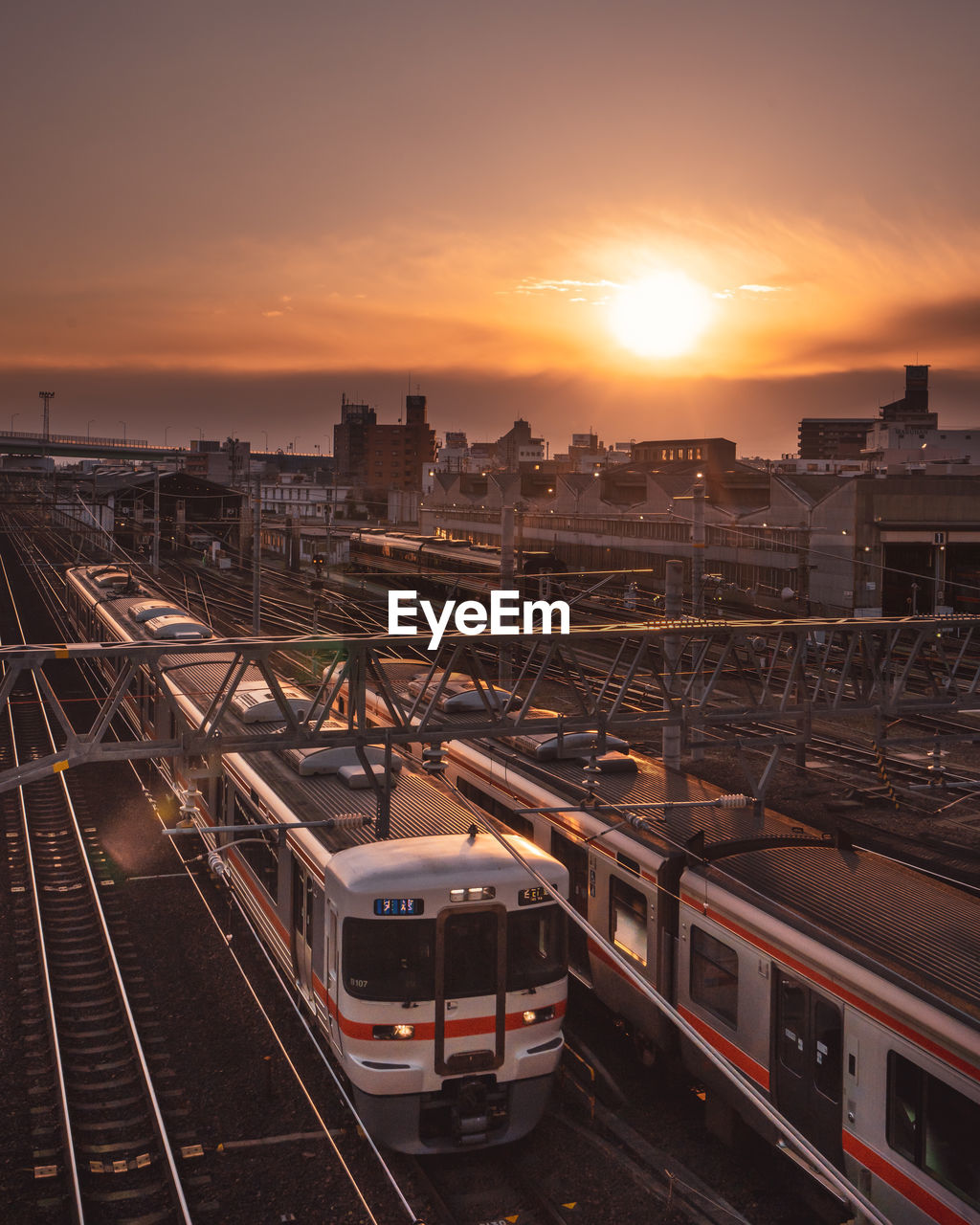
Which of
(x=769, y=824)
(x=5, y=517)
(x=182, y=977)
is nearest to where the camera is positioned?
(x=769, y=824)

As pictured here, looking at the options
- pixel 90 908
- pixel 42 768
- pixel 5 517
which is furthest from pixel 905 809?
pixel 5 517

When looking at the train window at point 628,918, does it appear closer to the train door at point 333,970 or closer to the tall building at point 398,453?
the train door at point 333,970

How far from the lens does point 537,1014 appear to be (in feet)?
30.7

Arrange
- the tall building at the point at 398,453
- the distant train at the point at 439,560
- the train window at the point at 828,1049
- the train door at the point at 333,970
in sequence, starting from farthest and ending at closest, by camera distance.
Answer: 1. the tall building at the point at 398,453
2. the distant train at the point at 439,560
3. the train door at the point at 333,970
4. the train window at the point at 828,1049

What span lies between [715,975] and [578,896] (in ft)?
8.44

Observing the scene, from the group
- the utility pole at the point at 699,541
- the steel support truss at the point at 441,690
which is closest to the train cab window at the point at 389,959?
the steel support truss at the point at 441,690

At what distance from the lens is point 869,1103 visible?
761 centimetres

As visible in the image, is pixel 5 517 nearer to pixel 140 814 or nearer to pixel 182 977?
pixel 140 814

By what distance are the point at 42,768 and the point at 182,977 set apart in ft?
15.7

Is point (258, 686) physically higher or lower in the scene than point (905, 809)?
higher

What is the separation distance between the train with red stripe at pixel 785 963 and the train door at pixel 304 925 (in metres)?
2.62

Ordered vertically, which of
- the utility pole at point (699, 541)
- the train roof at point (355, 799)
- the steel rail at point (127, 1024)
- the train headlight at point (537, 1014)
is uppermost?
the utility pole at point (699, 541)

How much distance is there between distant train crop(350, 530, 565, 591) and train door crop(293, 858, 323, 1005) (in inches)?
955

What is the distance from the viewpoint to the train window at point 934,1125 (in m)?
6.84
